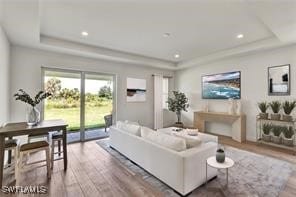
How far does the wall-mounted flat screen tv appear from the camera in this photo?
526 cm

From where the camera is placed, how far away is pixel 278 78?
14.2ft

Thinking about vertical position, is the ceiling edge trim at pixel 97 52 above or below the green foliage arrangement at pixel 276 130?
above

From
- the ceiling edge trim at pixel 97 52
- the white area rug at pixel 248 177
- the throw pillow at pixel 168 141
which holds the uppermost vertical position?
the ceiling edge trim at pixel 97 52

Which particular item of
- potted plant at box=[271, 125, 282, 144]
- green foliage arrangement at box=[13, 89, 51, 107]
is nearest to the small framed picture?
potted plant at box=[271, 125, 282, 144]

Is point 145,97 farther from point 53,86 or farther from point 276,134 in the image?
point 276,134

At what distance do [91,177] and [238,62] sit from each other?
215 inches

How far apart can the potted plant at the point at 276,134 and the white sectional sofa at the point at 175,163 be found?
2.79 metres

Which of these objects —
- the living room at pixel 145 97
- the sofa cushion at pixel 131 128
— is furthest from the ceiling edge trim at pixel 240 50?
the sofa cushion at pixel 131 128

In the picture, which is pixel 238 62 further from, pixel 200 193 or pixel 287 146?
pixel 200 193

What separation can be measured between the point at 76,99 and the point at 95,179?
2.93 m

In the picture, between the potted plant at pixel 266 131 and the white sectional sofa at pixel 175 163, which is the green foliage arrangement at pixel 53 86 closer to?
the white sectional sofa at pixel 175 163

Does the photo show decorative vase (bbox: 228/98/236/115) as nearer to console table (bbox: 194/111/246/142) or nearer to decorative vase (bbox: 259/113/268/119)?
console table (bbox: 194/111/246/142)

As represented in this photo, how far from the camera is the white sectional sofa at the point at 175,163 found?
7.03ft

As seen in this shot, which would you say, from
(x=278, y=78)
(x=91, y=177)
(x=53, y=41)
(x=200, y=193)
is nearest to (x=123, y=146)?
(x=91, y=177)
